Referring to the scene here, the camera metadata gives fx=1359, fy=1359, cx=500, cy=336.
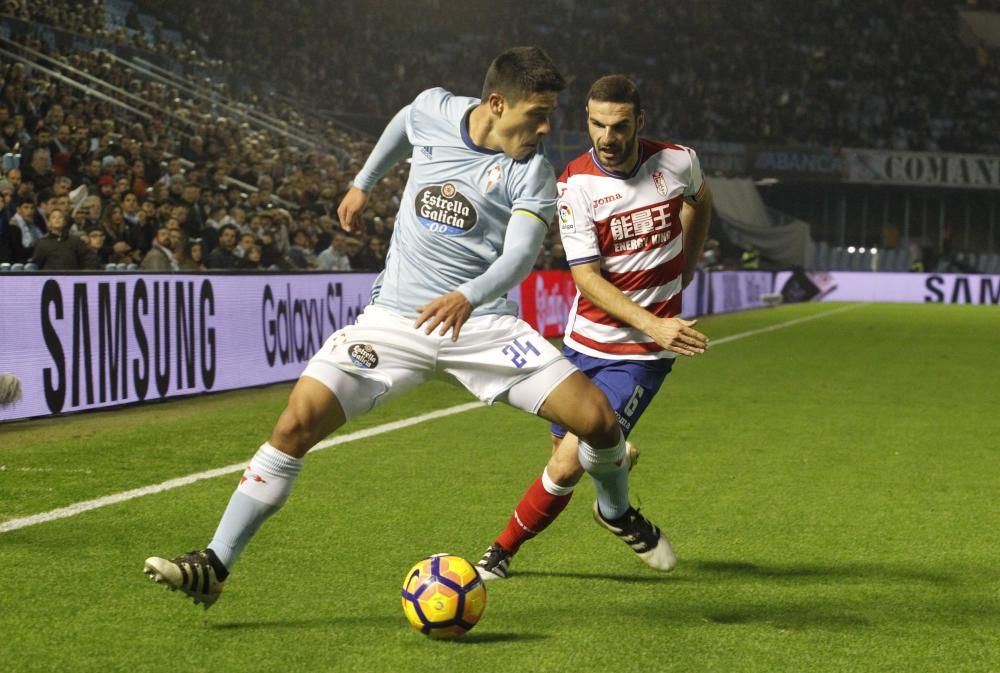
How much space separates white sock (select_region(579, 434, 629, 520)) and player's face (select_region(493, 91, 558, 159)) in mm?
1136

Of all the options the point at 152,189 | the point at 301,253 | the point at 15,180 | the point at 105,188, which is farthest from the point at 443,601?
the point at 301,253

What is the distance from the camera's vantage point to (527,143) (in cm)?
468

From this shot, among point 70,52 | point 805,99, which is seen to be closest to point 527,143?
point 70,52

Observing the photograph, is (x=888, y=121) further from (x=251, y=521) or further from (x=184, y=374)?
(x=251, y=521)

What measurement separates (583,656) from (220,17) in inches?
1116

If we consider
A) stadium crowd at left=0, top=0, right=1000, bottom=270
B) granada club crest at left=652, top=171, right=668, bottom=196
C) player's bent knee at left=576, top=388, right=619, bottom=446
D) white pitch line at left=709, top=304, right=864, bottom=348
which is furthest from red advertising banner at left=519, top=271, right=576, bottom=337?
player's bent knee at left=576, top=388, right=619, bottom=446

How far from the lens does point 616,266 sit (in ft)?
18.5

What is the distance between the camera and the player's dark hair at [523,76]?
4547mm

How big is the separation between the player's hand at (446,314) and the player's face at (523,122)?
0.62 metres

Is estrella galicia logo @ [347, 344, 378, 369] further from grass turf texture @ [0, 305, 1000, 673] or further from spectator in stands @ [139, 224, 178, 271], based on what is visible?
spectator in stands @ [139, 224, 178, 271]

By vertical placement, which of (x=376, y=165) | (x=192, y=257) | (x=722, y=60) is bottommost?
(x=722, y=60)

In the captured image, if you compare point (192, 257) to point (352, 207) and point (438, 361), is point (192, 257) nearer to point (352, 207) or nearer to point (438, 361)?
point (352, 207)

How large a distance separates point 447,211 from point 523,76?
0.54m

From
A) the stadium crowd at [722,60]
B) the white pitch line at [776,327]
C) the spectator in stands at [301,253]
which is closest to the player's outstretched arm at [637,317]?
the spectator in stands at [301,253]
